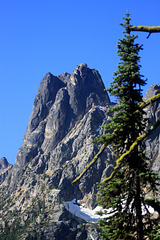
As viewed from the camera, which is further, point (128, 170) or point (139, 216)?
point (128, 170)

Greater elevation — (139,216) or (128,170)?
(128,170)

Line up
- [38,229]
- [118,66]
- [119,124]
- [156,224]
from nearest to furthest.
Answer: [156,224], [119,124], [118,66], [38,229]

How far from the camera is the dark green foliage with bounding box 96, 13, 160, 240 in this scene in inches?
622

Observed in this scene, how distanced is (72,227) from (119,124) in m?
179

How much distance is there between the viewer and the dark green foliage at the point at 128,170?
15.8 meters

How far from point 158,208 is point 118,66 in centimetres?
879

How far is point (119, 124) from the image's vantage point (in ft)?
57.1

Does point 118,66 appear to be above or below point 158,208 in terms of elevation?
above

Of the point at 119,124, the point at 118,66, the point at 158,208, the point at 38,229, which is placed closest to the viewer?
the point at 158,208

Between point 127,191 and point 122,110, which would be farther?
point 122,110

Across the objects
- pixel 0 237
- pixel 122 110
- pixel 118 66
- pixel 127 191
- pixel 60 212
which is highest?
pixel 60 212

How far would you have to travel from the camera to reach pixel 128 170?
1683 centimetres

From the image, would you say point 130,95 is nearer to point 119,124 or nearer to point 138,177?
point 119,124

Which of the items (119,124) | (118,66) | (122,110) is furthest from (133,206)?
(118,66)
